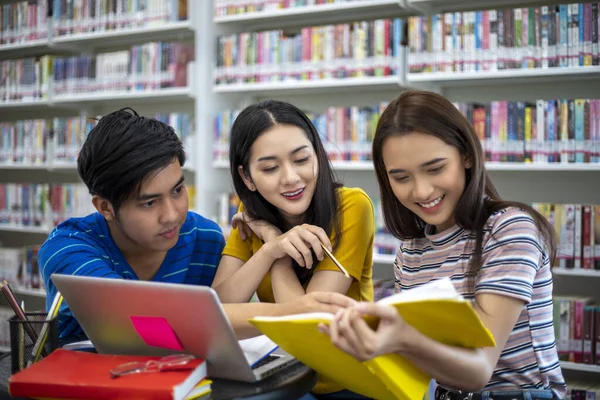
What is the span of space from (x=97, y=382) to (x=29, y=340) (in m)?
0.24

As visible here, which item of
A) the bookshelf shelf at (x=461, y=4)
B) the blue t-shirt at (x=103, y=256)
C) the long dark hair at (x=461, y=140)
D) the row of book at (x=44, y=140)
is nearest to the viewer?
the long dark hair at (x=461, y=140)

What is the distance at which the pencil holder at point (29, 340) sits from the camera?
102cm

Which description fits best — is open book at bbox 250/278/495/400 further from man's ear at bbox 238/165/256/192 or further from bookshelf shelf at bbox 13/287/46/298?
bookshelf shelf at bbox 13/287/46/298

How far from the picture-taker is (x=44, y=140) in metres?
3.93

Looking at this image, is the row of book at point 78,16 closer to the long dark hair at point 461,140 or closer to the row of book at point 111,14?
the row of book at point 111,14

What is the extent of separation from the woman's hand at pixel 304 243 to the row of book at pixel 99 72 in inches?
89.4

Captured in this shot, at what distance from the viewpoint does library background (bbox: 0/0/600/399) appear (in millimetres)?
2557

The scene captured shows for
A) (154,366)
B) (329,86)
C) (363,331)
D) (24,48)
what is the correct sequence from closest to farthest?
(363,331), (154,366), (329,86), (24,48)

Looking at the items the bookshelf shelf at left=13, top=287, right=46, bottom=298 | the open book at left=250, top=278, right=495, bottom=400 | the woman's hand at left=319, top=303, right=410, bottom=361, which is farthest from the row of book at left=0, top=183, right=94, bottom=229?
the woman's hand at left=319, top=303, right=410, bottom=361

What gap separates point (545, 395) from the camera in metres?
1.08

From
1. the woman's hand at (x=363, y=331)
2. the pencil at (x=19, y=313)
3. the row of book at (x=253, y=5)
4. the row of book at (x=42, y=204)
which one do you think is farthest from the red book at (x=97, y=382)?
the row of book at (x=42, y=204)

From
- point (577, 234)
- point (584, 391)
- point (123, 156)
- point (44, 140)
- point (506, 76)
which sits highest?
point (506, 76)

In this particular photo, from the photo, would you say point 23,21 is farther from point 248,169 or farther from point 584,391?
point 584,391

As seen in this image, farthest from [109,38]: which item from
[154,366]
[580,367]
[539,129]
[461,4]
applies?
[154,366]
